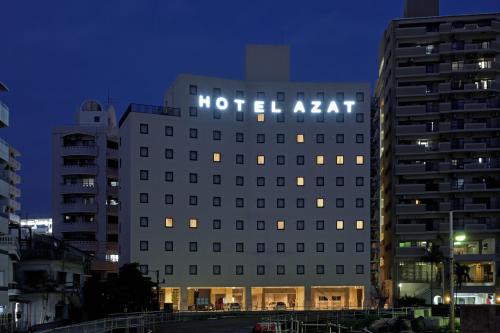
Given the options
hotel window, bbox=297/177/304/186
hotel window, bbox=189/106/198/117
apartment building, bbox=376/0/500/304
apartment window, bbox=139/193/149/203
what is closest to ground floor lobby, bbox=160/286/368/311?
apartment building, bbox=376/0/500/304

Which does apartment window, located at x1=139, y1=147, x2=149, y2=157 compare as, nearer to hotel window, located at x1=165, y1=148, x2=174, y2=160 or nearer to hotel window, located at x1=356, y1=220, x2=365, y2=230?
hotel window, located at x1=165, y1=148, x2=174, y2=160

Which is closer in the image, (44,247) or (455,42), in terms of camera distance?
(44,247)

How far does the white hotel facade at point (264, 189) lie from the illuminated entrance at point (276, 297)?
0.14 meters

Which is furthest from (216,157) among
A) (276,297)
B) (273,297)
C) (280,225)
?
(276,297)

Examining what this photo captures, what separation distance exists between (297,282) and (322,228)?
24.6 ft

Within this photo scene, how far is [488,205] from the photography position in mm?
97812

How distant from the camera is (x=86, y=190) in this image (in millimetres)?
105938

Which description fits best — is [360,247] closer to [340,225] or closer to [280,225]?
[340,225]

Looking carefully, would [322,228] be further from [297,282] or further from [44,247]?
[44,247]

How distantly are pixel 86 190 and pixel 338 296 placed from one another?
3761cm

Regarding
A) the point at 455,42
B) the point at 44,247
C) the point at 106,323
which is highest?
the point at 455,42

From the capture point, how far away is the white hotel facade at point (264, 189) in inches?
3669

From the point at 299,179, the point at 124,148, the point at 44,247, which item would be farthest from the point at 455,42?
the point at 44,247

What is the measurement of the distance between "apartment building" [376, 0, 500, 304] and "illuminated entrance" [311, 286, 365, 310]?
480 cm
